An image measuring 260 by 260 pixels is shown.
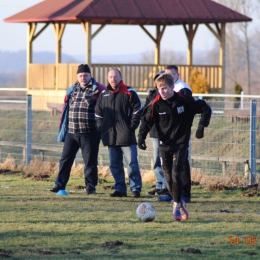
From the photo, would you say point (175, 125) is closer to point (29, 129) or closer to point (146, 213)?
point (146, 213)

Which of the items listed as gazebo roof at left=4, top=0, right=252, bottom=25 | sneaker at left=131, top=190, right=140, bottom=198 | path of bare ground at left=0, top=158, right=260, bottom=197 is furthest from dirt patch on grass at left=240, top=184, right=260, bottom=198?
gazebo roof at left=4, top=0, right=252, bottom=25

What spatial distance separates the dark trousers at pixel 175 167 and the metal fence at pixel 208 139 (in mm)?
4034

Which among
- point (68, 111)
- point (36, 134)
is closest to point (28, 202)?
point (68, 111)

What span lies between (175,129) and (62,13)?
19884mm

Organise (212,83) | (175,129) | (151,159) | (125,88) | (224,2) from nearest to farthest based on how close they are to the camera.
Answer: (175,129) → (125,88) → (151,159) → (212,83) → (224,2)

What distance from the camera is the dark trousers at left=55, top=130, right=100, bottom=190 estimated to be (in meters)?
11.7

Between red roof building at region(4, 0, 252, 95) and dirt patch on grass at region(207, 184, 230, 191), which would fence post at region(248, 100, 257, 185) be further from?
red roof building at region(4, 0, 252, 95)

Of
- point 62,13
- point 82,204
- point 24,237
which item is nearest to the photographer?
point 24,237

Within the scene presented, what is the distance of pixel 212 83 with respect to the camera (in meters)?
30.7

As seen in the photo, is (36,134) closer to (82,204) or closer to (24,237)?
(82,204)

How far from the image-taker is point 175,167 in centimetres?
918

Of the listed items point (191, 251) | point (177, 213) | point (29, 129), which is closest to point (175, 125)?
point (177, 213)

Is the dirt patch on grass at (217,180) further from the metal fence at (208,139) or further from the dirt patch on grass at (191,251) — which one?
the dirt patch on grass at (191,251)

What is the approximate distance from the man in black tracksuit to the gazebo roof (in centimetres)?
1867
